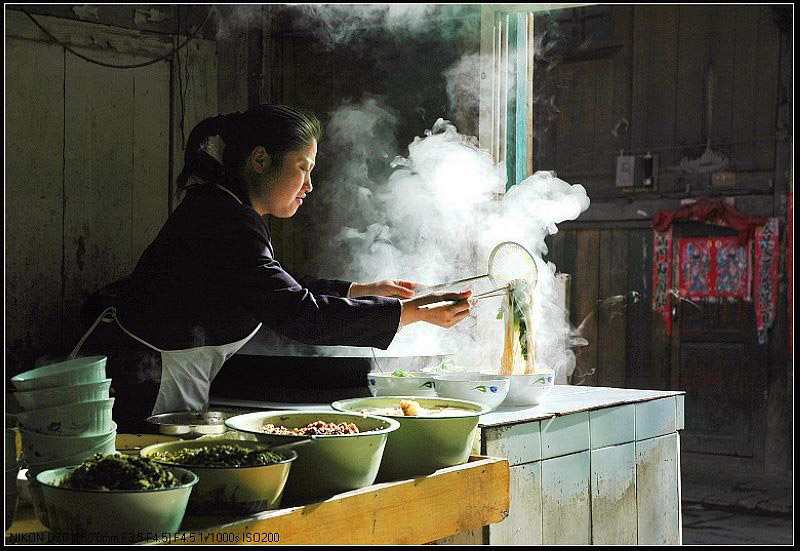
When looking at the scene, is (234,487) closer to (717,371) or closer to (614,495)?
(614,495)

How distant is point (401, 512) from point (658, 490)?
5.45ft

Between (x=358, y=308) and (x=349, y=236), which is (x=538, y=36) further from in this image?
(x=358, y=308)

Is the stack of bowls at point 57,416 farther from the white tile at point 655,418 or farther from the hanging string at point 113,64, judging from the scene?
the hanging string at point 113,64

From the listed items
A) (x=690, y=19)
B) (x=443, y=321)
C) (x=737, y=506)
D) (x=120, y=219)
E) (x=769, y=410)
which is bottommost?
(x=737, y=506)

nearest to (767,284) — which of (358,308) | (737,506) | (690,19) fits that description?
A: (737,506)

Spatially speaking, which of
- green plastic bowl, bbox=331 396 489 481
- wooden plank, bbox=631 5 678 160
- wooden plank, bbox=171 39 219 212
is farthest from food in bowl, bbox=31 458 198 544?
wooden plank, bbox=631 5 678 160

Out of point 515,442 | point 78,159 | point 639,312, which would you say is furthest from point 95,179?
point 639,312

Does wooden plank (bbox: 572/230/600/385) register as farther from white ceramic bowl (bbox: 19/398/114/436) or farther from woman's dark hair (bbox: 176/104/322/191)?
white ceramic bowl (bbox: 19/398/114/436)

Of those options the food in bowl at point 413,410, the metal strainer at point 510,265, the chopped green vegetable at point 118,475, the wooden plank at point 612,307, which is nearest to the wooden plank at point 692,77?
the wooden plank at point 612,307

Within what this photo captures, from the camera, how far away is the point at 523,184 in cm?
424

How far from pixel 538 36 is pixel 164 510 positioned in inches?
369

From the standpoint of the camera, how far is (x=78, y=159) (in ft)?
14.5

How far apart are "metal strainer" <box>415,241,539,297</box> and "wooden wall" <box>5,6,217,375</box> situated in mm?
1827

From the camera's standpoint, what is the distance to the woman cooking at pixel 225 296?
2.81 meters
